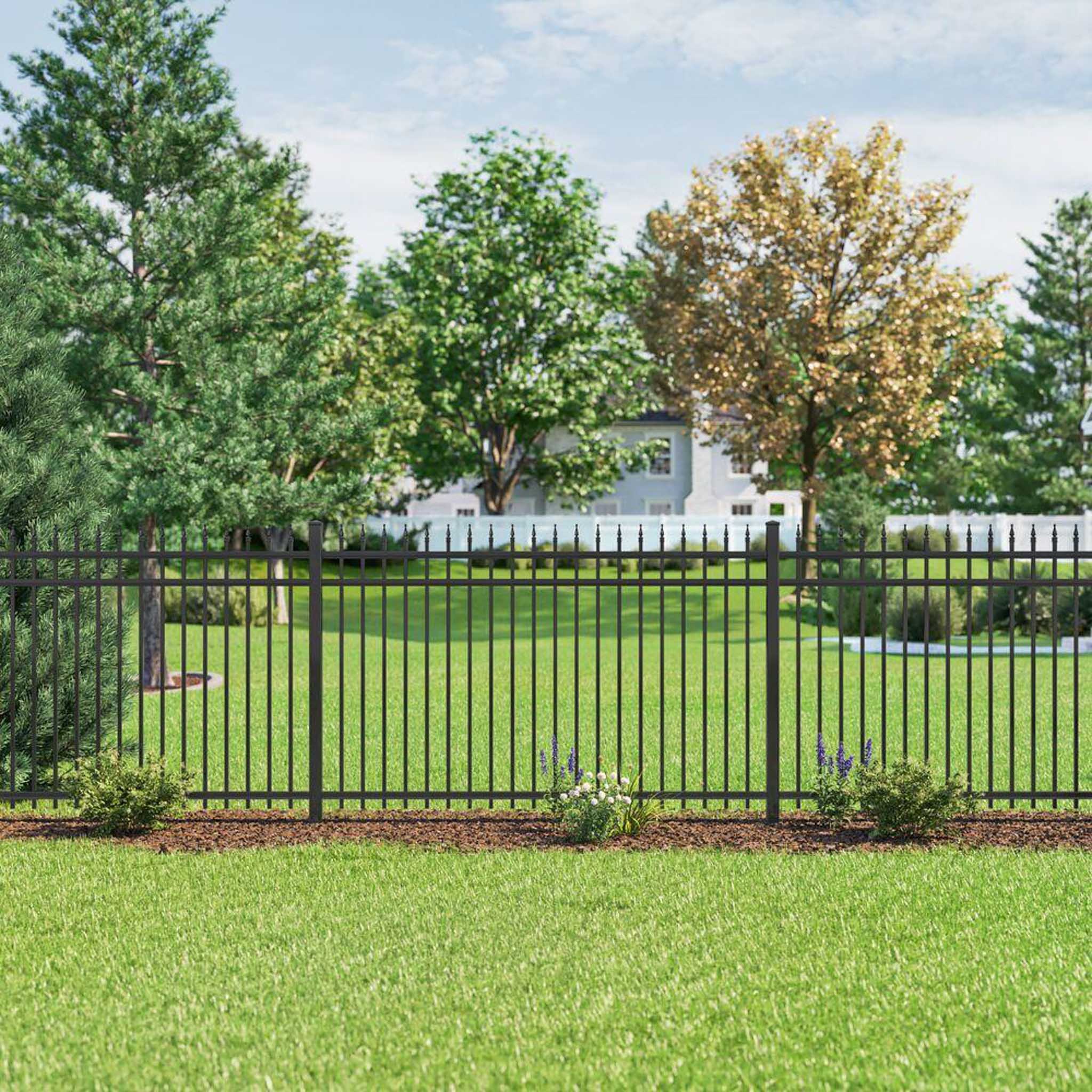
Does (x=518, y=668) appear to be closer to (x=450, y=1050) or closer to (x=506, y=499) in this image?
(x=450, y=1050)

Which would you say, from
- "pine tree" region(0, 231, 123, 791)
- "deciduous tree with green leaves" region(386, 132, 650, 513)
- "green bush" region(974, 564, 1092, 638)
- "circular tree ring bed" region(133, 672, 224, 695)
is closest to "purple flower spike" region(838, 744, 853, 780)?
"pine tree" region(0, 231, 123, 791)

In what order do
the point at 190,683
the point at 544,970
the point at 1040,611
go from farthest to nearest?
the point at 1040,611 → the point at 190,683 → the point at 544,970

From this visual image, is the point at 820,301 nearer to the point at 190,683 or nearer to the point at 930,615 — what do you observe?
the point at 930,615

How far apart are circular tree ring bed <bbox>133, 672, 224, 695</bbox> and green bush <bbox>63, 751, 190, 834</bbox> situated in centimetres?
849

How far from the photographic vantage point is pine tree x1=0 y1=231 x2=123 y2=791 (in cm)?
980

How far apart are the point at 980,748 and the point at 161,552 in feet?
26.6

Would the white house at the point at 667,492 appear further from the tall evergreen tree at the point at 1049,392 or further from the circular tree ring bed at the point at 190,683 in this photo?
the circular tree ring bed at the point at 190,683

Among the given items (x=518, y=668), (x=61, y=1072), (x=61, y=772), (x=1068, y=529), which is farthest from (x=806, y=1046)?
(x=1068, y=529)

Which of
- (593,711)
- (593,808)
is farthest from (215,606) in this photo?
(593,808)

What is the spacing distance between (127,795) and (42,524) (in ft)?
7.88

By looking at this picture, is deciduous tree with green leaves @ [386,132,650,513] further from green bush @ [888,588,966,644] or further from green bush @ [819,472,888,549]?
green bush @ [888,588,966,644]

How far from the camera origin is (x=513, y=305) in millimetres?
42062

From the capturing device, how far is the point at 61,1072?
4848mm

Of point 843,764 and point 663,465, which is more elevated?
point 663,465
